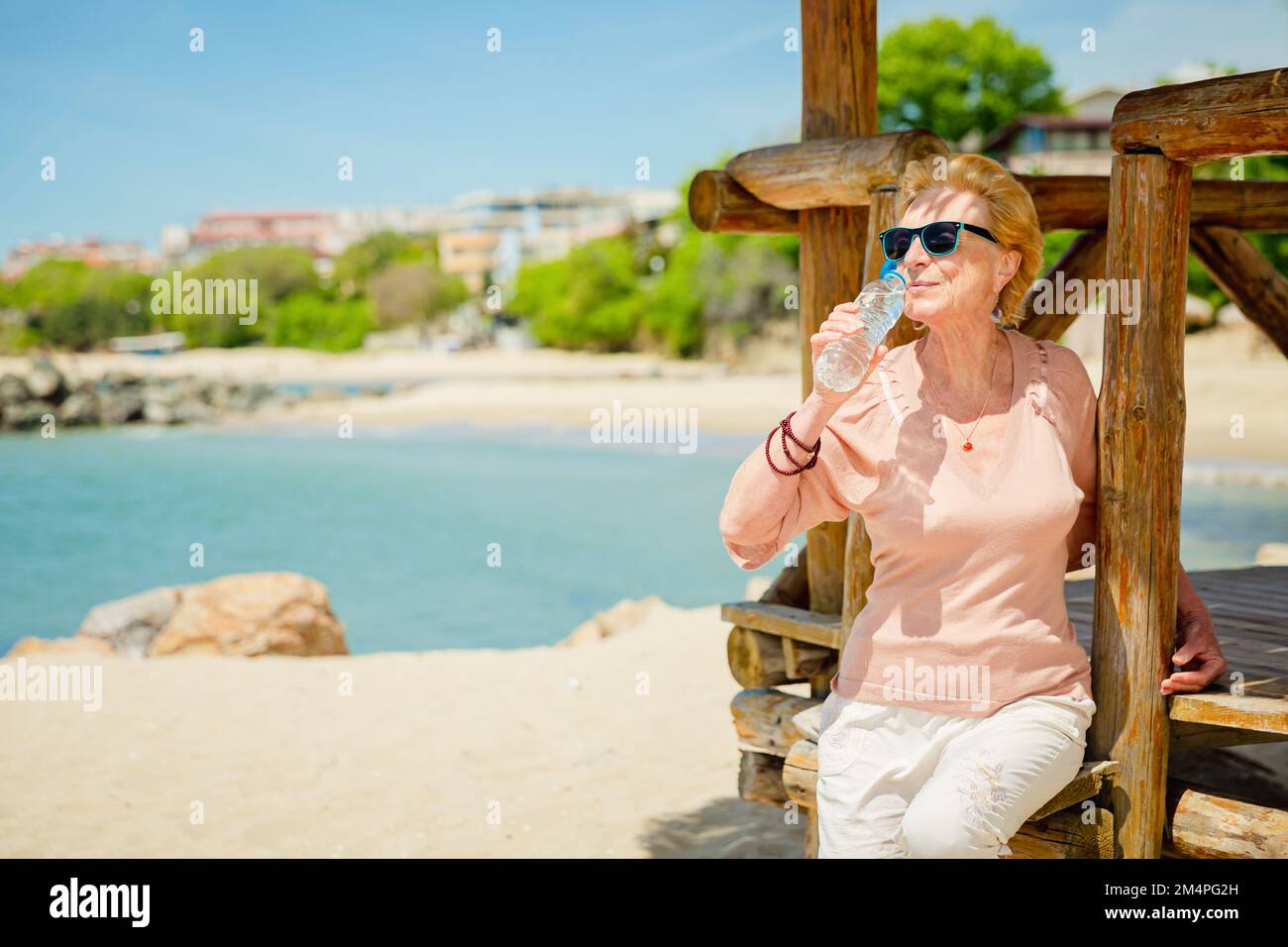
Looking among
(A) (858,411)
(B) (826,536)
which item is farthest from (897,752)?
(B) (826,536)

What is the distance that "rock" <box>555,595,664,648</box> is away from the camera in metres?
11.7

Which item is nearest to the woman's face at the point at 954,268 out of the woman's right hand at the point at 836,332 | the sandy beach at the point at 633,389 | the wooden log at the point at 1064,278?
the woman's right hand at the point at 836,332

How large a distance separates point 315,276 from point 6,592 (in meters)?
74.5

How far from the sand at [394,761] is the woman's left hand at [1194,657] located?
2.98 meters

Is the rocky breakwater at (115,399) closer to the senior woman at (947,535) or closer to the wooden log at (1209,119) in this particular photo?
the senior woman at (947,535)

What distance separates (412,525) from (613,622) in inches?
614

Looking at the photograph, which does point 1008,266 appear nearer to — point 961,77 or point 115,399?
point 115,399

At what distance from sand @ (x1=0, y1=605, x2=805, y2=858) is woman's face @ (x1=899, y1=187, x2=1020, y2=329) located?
365 cm

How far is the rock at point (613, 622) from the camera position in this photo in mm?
11695

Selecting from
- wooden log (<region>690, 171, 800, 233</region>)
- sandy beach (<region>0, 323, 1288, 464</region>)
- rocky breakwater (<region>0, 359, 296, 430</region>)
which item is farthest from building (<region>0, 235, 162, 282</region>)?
wooden log (<region>690, 171, 800, 233</region>)

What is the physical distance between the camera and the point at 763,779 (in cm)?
507

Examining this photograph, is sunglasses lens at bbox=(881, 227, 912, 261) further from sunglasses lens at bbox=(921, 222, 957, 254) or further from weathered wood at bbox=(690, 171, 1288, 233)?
weathered wood at bbox=(690, 171, 1288, 233)

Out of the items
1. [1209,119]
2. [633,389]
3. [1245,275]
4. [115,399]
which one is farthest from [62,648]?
[115,399]
